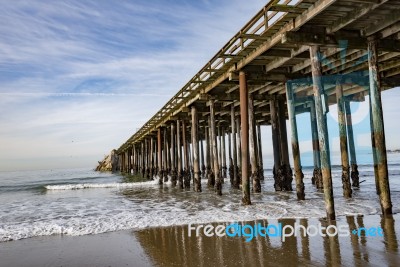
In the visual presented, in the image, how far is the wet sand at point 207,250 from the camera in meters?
4.67

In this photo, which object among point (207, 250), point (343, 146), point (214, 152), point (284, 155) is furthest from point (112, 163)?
point (207, 250)

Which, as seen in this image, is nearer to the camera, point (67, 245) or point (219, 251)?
point (219, 251)

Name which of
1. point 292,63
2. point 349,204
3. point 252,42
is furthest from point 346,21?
point 349,204

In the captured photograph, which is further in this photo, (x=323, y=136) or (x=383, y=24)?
(x=323, y=136)

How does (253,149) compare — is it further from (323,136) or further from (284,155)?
(323,136)

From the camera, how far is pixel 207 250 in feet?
17.9

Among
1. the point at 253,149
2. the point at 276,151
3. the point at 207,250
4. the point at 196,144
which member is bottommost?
the point at 207,250

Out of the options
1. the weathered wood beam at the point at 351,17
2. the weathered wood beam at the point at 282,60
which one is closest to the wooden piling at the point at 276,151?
the weathered wood beam at the point at 282,60

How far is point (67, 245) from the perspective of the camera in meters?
6.62

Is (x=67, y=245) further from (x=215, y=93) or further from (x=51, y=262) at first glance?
(x=215, y=93)

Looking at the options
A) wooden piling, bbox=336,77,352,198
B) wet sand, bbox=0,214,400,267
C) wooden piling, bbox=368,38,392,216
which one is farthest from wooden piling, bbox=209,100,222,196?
wooden piling, bbox=368,38,392,216

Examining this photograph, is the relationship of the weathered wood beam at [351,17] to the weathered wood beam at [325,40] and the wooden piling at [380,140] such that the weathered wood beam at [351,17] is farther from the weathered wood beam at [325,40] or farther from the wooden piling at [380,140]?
the wooden piling at [380,140]

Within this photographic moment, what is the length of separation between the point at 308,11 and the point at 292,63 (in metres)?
3.85

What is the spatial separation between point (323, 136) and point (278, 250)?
3.44 meters
